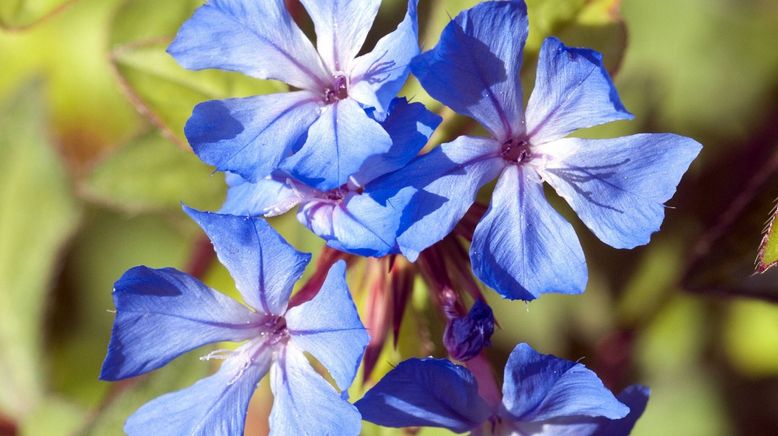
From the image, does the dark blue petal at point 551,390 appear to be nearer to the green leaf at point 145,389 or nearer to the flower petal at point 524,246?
the flower petal at point 524,246

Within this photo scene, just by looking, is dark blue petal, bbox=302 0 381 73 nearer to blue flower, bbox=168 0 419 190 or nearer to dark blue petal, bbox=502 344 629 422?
blue flower, bbox=168 0 419 190

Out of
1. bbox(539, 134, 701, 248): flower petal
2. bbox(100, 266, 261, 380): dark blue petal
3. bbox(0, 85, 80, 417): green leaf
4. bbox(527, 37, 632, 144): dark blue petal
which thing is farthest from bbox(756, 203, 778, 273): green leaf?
bbox(0, 85, 80, 417): green leaf

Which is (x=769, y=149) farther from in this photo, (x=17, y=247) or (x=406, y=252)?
(x=17, y=247)

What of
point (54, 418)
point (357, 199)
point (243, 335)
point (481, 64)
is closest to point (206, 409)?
point (243, 335)

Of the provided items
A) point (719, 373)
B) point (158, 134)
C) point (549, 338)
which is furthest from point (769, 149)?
point (158, 134)

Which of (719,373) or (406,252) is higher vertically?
(406,252)

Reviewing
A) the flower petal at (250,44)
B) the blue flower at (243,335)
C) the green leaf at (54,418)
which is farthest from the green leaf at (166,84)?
the green leaf at (54,418)
